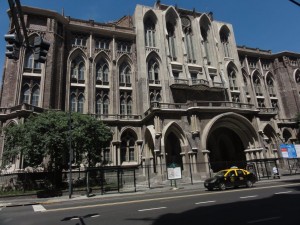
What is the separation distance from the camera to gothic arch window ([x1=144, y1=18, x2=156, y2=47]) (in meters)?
36.5

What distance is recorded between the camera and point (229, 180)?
16781 mm

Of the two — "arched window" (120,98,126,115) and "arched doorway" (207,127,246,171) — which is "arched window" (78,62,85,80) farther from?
"arched doorway" (207,127,246,171)

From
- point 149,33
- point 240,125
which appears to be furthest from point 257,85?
point 149,33

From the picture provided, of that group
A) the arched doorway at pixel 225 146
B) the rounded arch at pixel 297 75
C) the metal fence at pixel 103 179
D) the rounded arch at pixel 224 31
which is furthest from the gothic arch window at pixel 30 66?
the rounded arch at pixel 297 75

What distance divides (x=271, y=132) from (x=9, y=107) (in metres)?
34.8

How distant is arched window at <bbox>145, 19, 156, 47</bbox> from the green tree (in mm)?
18430

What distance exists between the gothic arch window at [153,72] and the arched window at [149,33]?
3102 millimetres

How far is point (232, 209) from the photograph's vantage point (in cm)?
877

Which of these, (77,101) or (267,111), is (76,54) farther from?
(267,111)

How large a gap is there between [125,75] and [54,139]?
59.5ft

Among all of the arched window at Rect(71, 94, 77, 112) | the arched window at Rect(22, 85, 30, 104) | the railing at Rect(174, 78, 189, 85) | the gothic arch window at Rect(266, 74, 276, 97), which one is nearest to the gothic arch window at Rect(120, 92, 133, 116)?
the arched window at Rect(71, 94, 77, 112)

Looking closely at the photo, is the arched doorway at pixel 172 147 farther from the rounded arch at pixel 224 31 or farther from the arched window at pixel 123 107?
the rounded arch at pixel 224 31

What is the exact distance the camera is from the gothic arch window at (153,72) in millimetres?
34494

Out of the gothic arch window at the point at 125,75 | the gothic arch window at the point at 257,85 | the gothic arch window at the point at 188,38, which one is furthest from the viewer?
the gothic arch window at the point at 257,85
